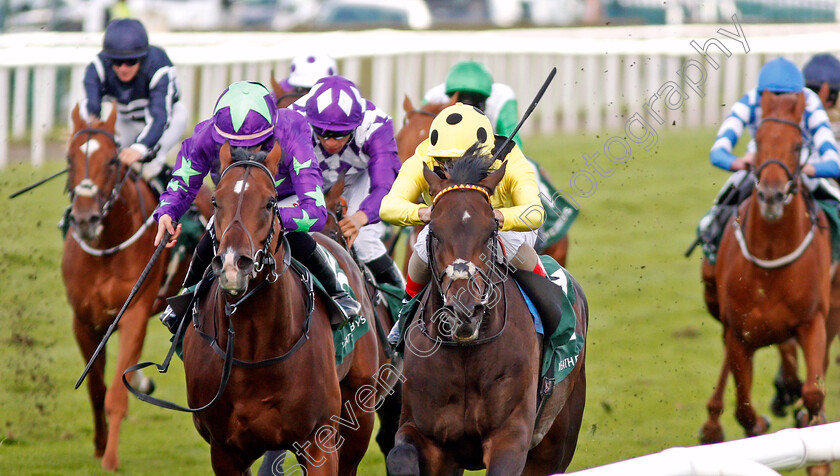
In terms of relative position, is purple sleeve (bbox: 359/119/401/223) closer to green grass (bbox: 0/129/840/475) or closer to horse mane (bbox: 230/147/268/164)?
horse mane (bbox: 230/147/268/164)

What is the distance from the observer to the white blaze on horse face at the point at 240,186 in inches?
161

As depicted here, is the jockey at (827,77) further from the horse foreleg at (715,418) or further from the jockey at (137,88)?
the jockey at (137,88)

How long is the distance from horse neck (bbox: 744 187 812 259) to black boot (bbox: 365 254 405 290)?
2129 mm

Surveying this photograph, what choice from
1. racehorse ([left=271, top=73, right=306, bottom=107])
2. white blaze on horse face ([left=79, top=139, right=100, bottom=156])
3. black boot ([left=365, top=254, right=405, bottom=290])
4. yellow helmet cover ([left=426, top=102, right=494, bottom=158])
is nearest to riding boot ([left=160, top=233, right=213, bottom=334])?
yellow helmet cover ([left=426, top=102, right=494, bottom=158])

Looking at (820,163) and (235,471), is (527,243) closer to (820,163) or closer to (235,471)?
(235,471)

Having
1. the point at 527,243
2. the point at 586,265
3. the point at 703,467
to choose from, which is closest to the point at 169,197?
the point at 527,243

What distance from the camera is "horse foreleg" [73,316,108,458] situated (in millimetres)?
6645

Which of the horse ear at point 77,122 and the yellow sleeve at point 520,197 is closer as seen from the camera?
the yellow sleeve at point 520,197

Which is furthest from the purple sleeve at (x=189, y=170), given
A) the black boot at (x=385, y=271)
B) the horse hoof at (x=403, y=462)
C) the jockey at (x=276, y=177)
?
the black boot at (x=385, y=271)

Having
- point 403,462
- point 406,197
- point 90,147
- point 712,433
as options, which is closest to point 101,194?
point 90,147

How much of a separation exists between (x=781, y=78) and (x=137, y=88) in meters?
3.94

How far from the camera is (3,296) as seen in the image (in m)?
9.67

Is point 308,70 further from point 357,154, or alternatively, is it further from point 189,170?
point 189,170

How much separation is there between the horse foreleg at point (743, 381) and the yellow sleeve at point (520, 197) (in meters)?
2.62
